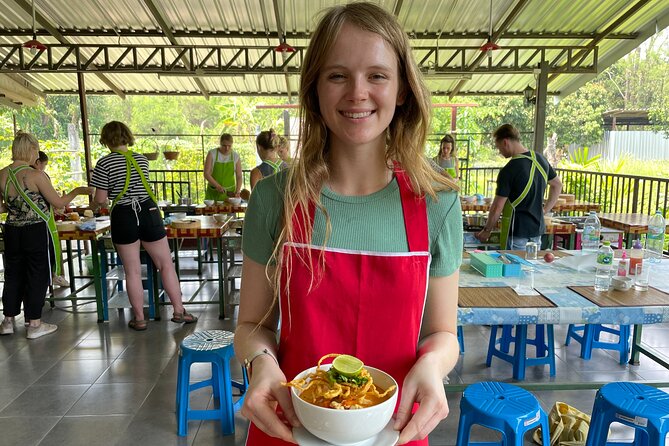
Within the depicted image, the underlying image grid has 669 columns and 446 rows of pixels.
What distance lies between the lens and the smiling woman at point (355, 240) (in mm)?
964

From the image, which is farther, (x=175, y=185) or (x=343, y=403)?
(x=175, y=185)

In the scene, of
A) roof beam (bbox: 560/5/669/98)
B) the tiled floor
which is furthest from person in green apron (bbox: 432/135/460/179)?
roof beam (bbox: 560/5/669/98)

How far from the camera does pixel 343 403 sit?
34.6 inches

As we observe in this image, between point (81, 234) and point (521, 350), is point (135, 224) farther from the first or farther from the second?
point (521, 350)

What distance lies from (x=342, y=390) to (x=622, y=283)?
84.1 inches

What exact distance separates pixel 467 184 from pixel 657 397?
32.5 feet

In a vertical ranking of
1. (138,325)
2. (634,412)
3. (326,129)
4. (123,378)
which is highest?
(326,129)

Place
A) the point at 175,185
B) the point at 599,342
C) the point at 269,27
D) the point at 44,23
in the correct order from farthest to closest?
1. the point at 175,185
2. the point at 269,27
3. the point at 44,23
4. the point at 599,342

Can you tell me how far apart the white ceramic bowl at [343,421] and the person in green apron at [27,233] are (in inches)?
161

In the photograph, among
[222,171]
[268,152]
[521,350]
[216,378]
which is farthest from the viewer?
[222,171]

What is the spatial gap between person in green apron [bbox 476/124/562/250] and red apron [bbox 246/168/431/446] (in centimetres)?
351

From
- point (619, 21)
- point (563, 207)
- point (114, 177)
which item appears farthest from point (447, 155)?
point (114, 177)

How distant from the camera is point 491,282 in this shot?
2.60 metres

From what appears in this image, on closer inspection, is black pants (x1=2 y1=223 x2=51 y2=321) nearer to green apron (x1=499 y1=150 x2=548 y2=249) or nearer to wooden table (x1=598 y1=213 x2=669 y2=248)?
green apron (x1=499 y1=150 x2=548 y2=249)
